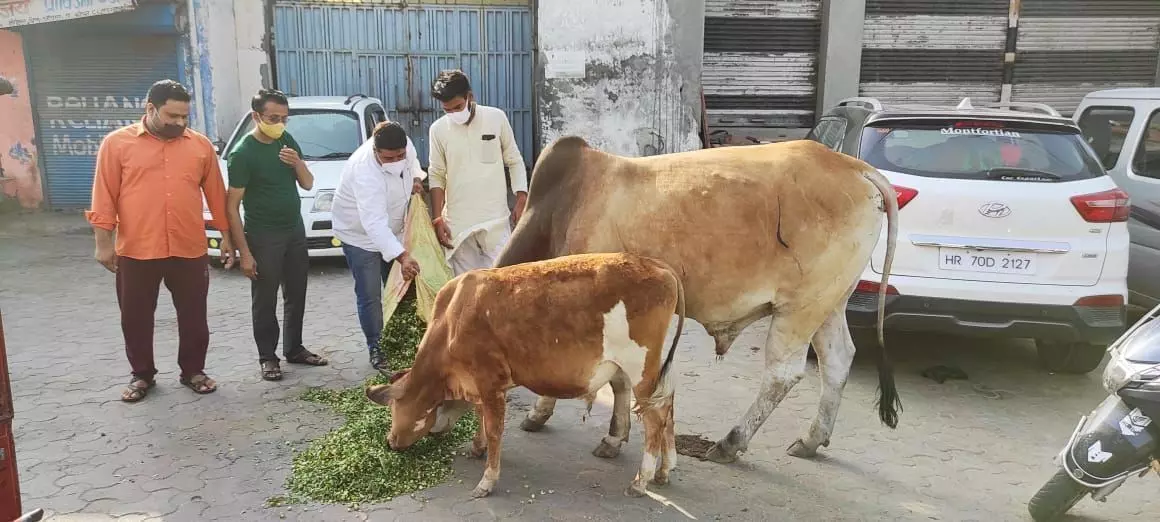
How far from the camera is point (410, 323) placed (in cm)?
529

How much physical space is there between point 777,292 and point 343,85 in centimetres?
981

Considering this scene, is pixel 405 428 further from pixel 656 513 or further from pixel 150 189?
pixel 150 189

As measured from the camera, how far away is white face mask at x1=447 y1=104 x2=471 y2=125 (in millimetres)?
5121

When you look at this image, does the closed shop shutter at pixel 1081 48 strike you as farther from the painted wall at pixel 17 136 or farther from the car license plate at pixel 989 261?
the painted wall at pixel 17 136

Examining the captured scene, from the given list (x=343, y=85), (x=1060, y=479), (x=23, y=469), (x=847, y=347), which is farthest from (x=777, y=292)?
(x=343, y=85)

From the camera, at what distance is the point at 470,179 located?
523 centimetres

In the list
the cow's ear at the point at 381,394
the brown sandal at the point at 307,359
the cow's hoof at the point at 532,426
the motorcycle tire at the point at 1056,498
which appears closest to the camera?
the motorcycle tire at the point at 1056,498

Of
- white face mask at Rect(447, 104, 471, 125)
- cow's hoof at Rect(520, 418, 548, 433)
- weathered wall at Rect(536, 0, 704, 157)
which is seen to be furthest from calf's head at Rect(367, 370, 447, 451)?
weathered wall at Rect(536, 0, 704, 157)

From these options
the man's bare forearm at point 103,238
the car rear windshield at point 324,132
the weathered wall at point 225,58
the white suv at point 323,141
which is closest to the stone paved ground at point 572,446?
the man's bare forearm at point 103,238

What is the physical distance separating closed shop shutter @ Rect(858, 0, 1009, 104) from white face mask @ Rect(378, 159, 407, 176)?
875 cm

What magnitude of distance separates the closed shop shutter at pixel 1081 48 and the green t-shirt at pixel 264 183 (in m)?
10.9

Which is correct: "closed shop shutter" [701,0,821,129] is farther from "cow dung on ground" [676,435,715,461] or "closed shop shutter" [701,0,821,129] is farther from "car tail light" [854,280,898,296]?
"cow dung on ground" [676,435,715,461]

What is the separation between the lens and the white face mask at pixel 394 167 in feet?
16.6

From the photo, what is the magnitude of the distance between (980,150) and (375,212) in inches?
152
